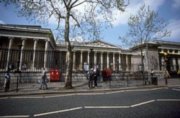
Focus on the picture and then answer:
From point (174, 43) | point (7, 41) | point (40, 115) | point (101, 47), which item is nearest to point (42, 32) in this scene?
point (7, 41)

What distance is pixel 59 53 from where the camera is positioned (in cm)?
2172

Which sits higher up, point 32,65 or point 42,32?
point 42,32

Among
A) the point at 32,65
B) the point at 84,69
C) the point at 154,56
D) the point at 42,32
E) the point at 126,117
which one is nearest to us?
the point at 126,117

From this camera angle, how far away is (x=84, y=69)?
22.0 metres

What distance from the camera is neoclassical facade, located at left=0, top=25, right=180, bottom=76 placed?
20.6 metres

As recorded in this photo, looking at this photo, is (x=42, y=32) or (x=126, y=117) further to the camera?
(x=42, y=32)

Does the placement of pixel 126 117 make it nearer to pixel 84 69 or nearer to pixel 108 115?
pixel 108 115

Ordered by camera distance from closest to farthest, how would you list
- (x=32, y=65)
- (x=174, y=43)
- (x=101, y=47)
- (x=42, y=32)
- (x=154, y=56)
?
(x=32, y=65) < (x=154, y=56) < (x=42, y=32) < (x=101, y=47) < (x=174, y=43)

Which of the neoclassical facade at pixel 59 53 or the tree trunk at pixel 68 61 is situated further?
the neoclassical facade at pixel 59 53

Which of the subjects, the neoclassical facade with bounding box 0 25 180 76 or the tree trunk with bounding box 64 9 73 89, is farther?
the neoclassical facade with bounding box 0 25 180 76

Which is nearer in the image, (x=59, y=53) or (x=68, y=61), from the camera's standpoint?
(x=68, y=61)

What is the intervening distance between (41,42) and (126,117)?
150ft

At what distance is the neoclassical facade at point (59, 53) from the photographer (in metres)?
20.6

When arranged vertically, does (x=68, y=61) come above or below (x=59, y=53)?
below
